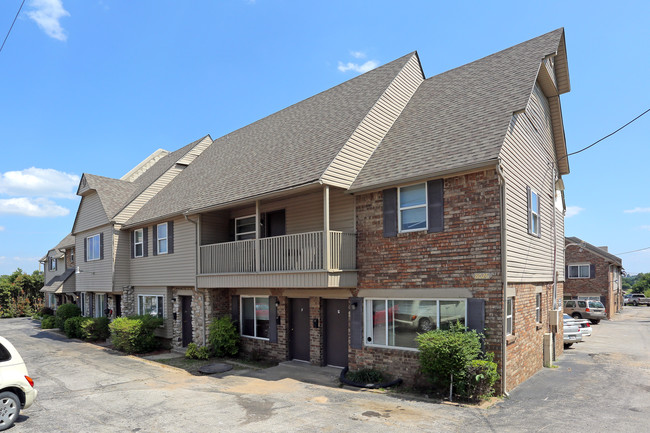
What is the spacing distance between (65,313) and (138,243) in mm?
10476

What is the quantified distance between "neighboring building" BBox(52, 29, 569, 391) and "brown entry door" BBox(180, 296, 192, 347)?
0.24 feet

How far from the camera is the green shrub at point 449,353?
9844mm

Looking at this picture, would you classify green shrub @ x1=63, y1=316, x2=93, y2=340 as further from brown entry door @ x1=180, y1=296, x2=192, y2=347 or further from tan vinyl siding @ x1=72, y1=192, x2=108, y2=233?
brown entry door @ x1=180, y1=296, x2=192, y2=347

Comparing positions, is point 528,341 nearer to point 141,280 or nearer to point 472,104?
point 472,104

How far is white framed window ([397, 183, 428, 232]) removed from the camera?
11.6 m

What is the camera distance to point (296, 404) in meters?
10.4

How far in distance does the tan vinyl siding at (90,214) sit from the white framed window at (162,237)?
410cm

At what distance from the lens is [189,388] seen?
40.5 feet

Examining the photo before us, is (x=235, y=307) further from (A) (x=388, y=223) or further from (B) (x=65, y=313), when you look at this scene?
(B) (x=65, y=313)

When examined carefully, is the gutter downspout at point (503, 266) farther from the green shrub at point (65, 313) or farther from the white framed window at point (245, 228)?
the green shrub at point (65, 313)

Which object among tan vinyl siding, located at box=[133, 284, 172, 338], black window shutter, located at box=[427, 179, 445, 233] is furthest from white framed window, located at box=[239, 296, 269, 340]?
black window shutter, located at box=[427, 179, 445, 233]

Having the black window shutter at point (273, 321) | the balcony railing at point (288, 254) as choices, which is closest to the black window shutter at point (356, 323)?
the balcony railing at point (288, 254)

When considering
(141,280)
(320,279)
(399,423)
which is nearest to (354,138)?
(320,279)

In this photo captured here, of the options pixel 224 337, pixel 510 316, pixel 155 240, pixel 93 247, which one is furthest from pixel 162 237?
pixel 510 316
